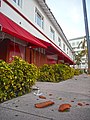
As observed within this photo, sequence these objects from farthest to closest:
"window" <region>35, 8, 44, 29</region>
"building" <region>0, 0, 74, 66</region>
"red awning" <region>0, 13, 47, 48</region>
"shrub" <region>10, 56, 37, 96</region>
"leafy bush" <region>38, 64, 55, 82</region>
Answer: "window" <region>35, 8, 44, 29</region> < "leafy bush" <region>38, 64, 55, 82</region> < "building" <region>0, 0, 74, 66</region> < "red awning" <region>0, 13, 47, 48</region> < "shrub" <region>10, 56, 37, 96</region>

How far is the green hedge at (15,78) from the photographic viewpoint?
4.36 metres

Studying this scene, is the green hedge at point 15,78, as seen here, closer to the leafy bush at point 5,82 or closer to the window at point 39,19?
the leafy bush at point 5,82

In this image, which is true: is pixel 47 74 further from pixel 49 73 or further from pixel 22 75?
pixel 22 75

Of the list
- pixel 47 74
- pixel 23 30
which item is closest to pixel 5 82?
pixel 23 30

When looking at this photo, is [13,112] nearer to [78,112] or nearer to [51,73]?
[78,112]

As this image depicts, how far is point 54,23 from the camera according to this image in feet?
61.2

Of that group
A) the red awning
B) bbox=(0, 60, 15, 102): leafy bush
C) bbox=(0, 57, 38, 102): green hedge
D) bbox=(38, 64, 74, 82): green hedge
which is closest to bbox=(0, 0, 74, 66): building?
the red awning

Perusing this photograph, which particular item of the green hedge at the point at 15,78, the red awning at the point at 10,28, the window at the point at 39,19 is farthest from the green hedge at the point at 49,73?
the window at the point at 39,19

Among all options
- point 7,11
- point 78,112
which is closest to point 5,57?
point 7,11

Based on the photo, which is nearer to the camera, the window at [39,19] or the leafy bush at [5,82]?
the leafy bush at [5,82]

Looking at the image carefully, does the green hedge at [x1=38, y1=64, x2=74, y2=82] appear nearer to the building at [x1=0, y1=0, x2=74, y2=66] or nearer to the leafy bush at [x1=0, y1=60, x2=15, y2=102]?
the building at [x1=0, y1=0, x2=74, y2=66]

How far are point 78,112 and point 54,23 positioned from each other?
1606 cm

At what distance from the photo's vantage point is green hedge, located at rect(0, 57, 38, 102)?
4363 mm

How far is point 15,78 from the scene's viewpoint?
15.8 feet
